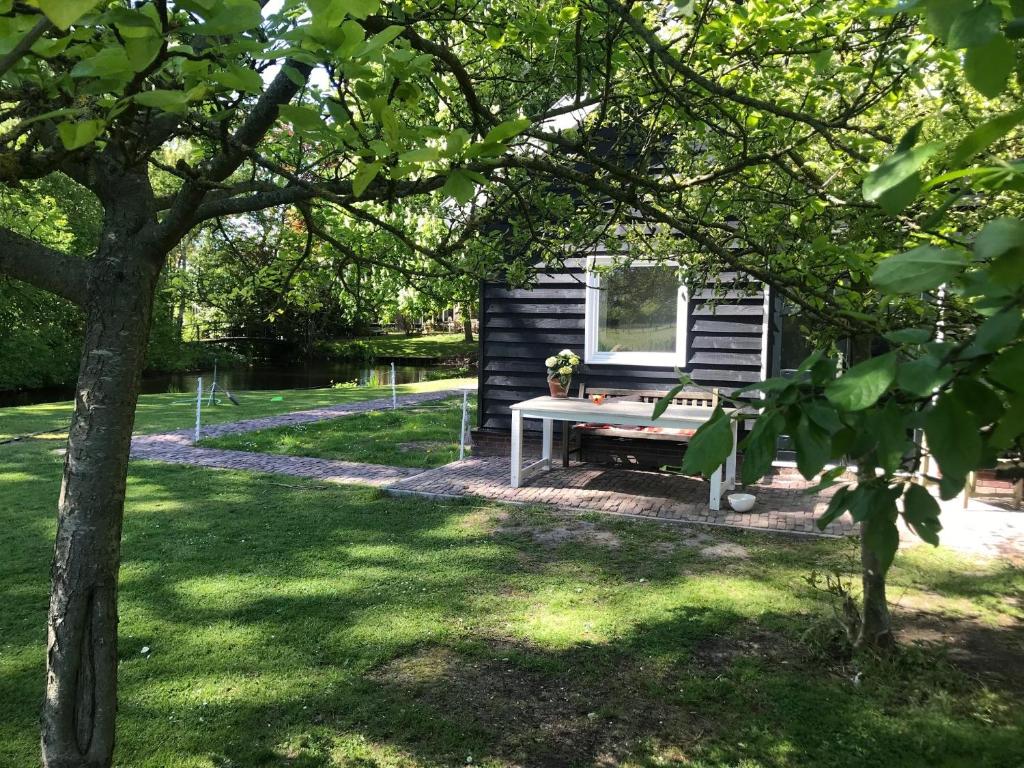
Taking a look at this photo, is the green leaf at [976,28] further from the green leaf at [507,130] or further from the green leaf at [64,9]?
the green leaf at [64,9]

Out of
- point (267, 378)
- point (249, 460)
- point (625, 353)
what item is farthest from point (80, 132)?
point (267, 378)

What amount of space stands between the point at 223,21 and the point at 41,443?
484 inches

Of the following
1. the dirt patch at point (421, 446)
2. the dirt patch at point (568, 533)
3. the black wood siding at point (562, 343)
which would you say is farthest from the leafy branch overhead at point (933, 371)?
the dirt patch at point (421, 446)

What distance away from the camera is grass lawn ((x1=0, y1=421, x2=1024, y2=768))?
3604 millimetres

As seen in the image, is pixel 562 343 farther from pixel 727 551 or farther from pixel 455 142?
pixel 455 142

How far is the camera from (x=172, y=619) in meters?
5.00

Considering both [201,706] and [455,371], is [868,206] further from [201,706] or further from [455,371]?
[455,371]

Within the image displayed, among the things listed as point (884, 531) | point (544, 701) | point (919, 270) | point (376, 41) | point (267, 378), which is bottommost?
point (544, 701)

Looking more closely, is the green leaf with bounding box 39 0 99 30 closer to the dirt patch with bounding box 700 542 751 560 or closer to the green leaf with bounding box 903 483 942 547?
the green leaf with bounding box 903 483 942 547

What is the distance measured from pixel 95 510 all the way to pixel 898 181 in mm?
2697

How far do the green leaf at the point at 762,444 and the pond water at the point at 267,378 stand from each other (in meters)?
25.8

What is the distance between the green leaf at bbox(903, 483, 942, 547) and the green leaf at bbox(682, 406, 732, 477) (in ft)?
0.95

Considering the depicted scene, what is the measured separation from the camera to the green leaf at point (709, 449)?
1104mm

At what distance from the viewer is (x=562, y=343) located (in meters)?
10.5
